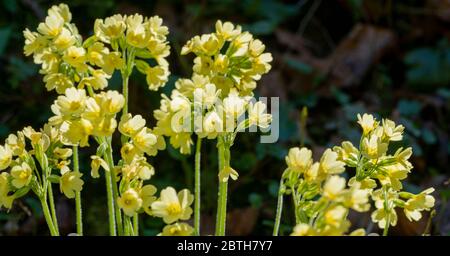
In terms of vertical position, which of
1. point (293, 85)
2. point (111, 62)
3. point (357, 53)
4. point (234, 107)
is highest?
point (357, 53)

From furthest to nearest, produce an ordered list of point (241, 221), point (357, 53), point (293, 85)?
point (357, 53)
point (293, 85)
point (241, 221)

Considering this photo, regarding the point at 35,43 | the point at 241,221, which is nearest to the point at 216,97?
the point at 35,43

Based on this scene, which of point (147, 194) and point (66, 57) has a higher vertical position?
point (66, 57)

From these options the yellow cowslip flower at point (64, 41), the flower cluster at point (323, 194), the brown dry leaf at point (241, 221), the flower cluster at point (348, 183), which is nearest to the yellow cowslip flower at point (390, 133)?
the flower cluster at point (348, 183)

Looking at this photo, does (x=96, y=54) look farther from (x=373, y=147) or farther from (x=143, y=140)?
(x=373, y=147)

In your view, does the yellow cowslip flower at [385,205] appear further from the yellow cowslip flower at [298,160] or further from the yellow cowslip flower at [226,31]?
the yellow cowslip flower at [226,31]

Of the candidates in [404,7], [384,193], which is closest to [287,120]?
[404,7]

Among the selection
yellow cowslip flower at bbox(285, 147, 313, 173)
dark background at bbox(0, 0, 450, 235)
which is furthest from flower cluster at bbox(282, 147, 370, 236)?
dark background at bbox(0, 0, 450, 235)
